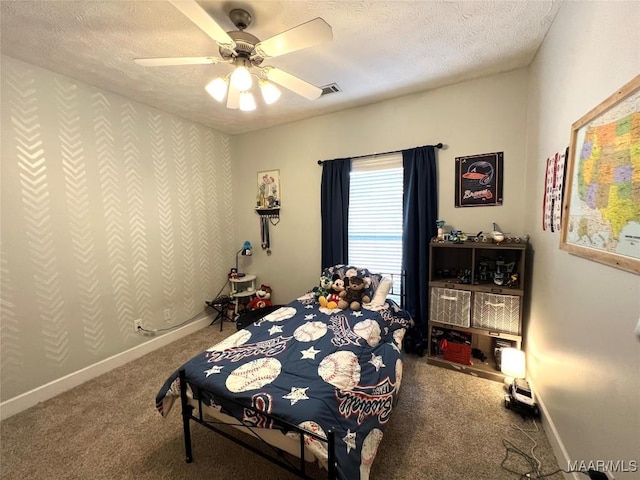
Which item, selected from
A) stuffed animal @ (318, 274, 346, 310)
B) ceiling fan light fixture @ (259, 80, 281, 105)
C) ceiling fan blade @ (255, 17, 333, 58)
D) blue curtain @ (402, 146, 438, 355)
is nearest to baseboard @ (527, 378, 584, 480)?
blue curtain @ (402, 146, 438, 355)

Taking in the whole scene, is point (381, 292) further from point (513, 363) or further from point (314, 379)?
point (314, 379)

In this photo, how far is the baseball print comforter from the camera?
4.00 ft

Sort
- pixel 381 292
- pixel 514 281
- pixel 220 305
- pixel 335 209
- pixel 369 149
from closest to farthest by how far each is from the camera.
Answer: pixel 514 281, pixel 381 292, pixel 369 149, pixel 335 209, pixel 220 305

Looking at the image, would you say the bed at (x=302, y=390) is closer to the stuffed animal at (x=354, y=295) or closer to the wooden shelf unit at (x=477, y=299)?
the stuffed animal at (x=354, y=295)

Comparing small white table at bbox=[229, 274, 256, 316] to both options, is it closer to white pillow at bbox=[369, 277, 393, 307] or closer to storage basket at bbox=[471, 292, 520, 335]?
white pillow at bbox=[369, 277, 393, 307]

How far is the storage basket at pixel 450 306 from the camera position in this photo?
2379mm

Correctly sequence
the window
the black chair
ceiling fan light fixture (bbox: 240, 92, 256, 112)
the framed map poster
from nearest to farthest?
the framed map poster < ceiling fan light fixture (bbox: 240, 92, 256, 112) < the window < the black chair

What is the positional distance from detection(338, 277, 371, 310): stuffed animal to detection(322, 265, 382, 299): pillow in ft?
0.20

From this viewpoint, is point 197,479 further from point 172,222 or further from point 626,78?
point 626,78

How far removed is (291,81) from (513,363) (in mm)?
2714

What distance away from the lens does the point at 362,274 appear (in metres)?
2.78

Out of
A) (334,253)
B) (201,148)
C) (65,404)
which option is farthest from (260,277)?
(65,404)

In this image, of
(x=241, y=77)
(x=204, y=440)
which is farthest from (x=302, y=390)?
(x=241, y=77)

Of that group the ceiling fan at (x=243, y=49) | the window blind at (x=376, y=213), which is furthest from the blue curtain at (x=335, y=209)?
the ceiling fan at (x=243, y=49)
